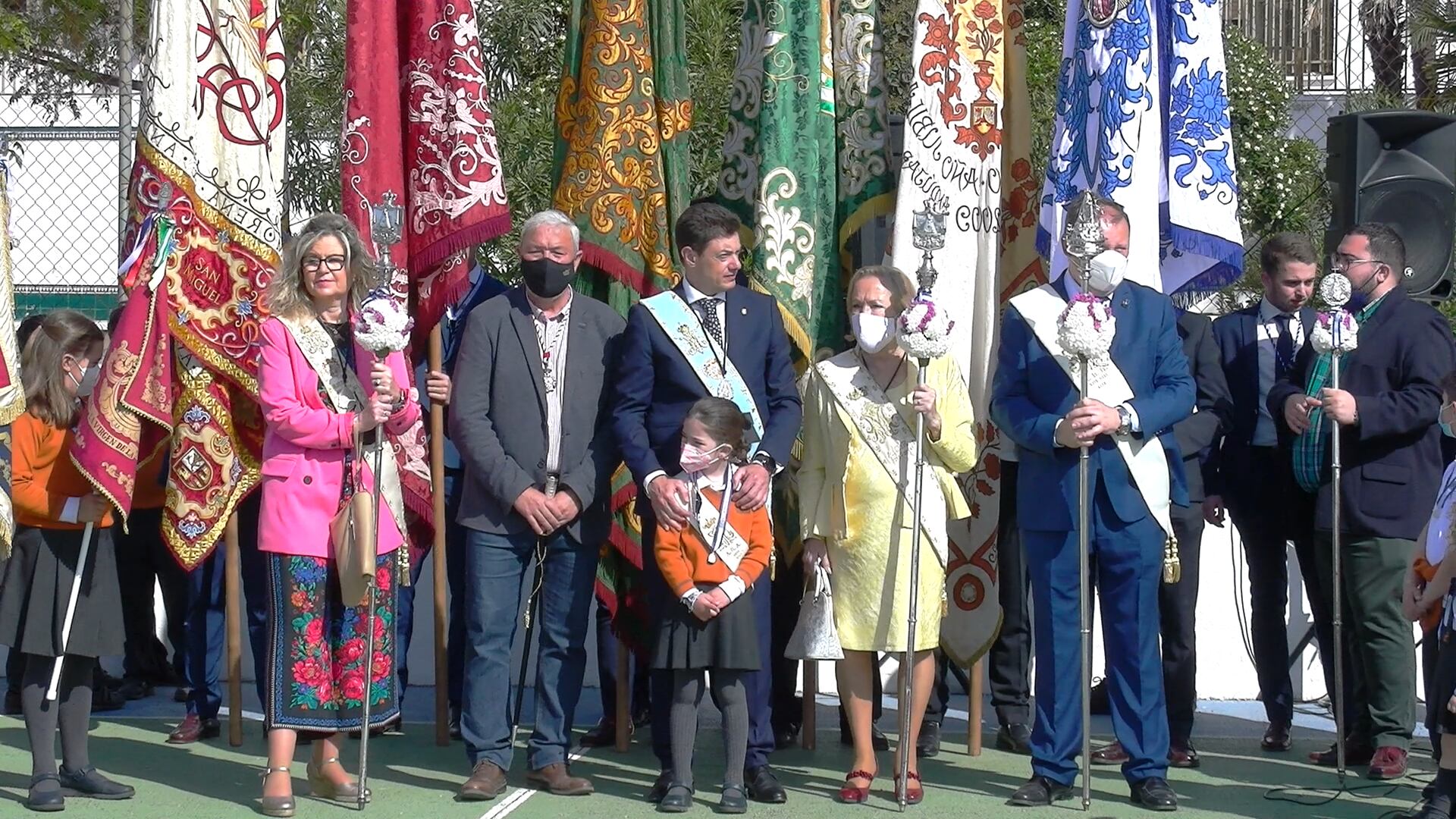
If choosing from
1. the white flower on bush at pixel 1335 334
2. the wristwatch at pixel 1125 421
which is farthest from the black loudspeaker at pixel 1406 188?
the wristwatch at pixel 1125 421

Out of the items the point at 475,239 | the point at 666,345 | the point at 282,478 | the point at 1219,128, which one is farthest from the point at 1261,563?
the point at 282,478

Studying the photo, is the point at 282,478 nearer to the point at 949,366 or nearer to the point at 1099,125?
the point at 949,366

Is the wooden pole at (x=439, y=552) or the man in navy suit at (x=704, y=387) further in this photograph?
the wooden pole at (x=439, y=552)

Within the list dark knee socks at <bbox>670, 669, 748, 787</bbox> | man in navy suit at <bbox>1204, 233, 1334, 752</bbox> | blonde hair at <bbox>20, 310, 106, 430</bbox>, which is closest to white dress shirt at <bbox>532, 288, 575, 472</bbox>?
dark knee socks at <bbox>670, 669, 748, 787</bbox>

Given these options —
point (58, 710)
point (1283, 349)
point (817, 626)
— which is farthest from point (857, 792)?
point (58, 710)

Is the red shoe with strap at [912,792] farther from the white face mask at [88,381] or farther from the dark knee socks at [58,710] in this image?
the white face mask at [88,381]

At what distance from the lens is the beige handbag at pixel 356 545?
5.86 meters

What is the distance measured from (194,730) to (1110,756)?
130 inches

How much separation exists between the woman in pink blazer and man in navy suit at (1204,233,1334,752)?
121 inches

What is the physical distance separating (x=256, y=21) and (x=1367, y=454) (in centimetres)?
423

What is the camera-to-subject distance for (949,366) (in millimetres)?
6316

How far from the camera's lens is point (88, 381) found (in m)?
6.29

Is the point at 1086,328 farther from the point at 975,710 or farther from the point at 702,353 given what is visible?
the point at 975,710

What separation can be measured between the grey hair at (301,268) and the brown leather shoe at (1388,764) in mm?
3744
